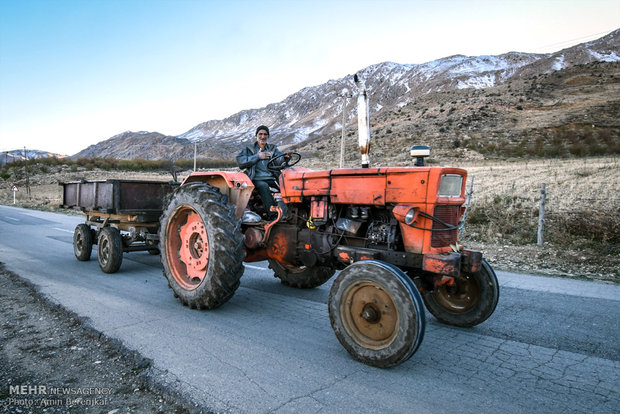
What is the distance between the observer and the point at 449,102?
172 feet

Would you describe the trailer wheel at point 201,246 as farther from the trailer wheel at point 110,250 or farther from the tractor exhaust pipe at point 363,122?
the trailer wheel at point 110,250

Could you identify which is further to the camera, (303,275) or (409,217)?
(303,275)

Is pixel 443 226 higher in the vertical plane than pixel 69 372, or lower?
higher

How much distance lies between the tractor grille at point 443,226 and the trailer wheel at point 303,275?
1853mm

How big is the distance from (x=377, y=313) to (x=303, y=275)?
219cm

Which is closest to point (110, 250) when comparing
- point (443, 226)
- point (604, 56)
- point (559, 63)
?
point (443, 226)

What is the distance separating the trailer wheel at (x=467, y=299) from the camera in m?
3.63

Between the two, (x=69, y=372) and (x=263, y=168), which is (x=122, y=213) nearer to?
(x=263, y=168)

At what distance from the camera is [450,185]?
11.0 ft

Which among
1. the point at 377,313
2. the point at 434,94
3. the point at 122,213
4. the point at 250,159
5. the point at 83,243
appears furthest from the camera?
the point at 434,94

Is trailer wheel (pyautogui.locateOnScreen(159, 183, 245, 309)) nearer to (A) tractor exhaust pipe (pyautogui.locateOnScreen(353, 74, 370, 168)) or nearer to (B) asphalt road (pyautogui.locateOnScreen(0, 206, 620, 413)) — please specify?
(B) asphalt road (pyautogui.locateOnScreen(0, 206, 620, 413))

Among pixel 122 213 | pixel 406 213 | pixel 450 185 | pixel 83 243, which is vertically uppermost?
pixel 450 185

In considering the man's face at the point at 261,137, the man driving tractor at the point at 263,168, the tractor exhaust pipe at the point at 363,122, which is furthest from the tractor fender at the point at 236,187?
the tractor exhaust pipe at the point at 363,122

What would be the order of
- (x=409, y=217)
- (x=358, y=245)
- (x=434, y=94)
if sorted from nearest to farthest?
(x=409, y=217) → (x=358, y=245) → (x=434, y=94)
